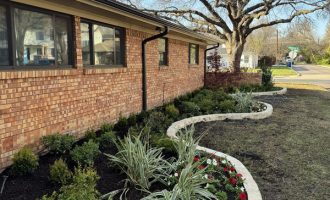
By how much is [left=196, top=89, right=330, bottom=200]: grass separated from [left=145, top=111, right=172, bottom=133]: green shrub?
0.86 metres

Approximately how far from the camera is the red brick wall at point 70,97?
4.15m

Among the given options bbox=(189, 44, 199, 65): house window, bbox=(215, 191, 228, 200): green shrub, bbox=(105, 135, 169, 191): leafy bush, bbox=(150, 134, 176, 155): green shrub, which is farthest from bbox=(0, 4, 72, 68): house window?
bbox=(189, 44, 199, 65): house window

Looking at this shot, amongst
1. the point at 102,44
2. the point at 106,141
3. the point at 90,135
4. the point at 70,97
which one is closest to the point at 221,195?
the point at 106,141

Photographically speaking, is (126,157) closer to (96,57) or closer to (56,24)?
(56,24)

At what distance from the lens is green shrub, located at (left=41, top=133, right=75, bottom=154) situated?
15.1 feet

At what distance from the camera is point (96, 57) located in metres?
6.48

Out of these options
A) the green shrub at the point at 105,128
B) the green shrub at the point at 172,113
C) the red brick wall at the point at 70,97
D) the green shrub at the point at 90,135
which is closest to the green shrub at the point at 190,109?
the green shrub at the point at 172,113

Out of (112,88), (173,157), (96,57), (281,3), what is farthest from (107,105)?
(281,3)

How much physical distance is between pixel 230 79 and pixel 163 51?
784 cm

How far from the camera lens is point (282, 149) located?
6.16 meters

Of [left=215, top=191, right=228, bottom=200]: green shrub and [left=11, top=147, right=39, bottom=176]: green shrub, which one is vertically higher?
[left=11, top=147, right=39, bottom=176]: green shrub

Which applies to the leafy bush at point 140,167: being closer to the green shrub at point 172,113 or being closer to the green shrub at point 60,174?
the green shrub at point 60,174

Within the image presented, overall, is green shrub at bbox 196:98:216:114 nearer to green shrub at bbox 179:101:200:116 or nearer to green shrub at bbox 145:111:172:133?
green shrub at bbox 179:101:200:116

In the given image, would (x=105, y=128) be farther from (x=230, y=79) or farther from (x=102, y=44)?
(x=230, y=79)
